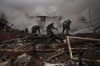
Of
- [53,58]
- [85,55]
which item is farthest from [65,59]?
[85,55]

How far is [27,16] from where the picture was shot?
21.9 meters

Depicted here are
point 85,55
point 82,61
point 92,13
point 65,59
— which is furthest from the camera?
point 92,13

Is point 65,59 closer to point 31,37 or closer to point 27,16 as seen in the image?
point 31,37

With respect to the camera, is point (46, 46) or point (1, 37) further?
point (1, 37)

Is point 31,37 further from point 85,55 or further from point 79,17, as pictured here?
point 79,17

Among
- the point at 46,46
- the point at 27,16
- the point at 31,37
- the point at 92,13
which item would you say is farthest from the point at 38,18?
the point at 46,46

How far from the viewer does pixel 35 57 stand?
8.48 metres

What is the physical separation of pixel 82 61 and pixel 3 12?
1750 cm

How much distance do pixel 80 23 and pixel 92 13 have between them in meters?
1.82

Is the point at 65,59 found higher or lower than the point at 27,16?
lower

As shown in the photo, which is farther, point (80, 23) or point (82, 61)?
point (80, 23)

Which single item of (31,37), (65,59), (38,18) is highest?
(38,18)

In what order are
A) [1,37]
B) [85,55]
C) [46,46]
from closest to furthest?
[85,55]
[46,46]
[1,37]

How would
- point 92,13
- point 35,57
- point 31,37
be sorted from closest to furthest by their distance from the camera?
point 35,57 < point 31,37 < point 92,13
